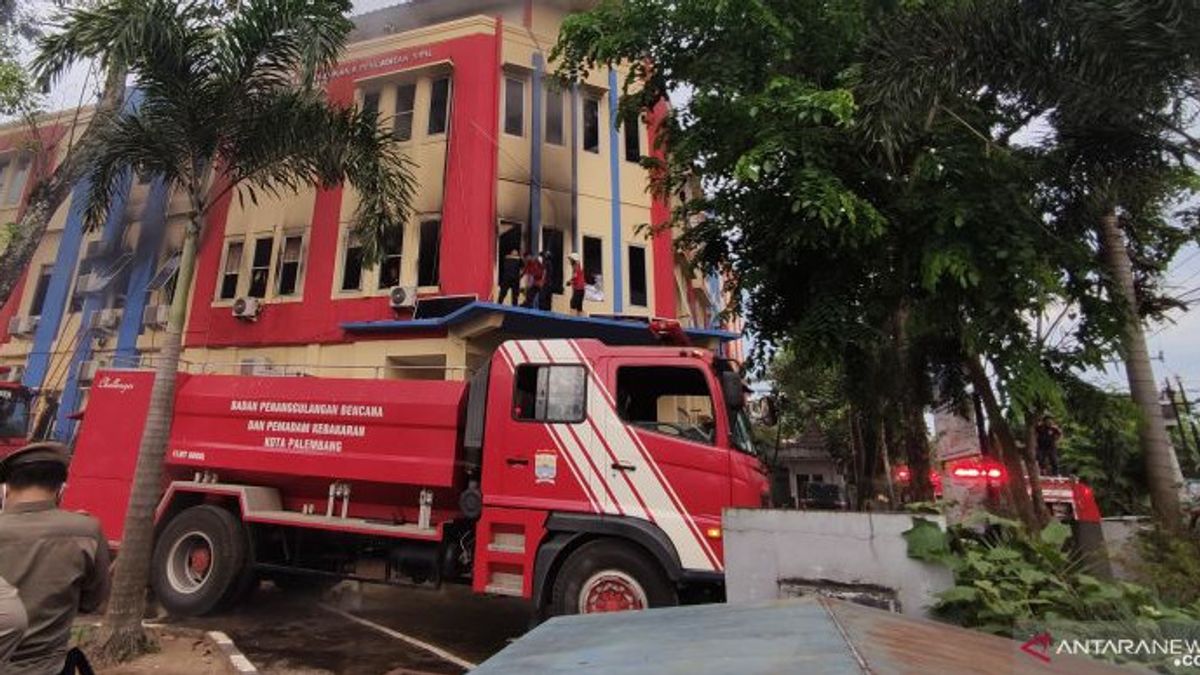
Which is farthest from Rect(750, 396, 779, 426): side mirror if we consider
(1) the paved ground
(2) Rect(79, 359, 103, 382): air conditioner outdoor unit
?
(2) Rect(79, 359, 103, 382): air conditioner outdoor unit

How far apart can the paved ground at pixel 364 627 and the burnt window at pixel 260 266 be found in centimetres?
797

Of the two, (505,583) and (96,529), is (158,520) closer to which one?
(505,583)

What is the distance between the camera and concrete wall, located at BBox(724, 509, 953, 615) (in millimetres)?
4457

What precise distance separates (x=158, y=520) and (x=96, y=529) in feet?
18.0

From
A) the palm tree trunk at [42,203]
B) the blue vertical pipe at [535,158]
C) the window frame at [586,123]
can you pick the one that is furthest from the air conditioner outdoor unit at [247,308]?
the window frame at [586,123]

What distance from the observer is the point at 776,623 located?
1.88 m

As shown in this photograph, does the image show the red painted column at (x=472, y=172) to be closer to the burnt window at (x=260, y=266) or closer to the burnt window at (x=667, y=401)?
the burnt window at (x=260, y=266)

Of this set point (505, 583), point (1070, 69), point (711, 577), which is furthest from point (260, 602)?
point (1070, 69)

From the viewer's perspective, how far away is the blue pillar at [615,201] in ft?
48.1

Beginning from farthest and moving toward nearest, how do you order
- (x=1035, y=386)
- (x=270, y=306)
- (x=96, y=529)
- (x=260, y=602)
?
(x=270, y=306) < (x=260, y=602) < (x=1035, y=386) < (x=96, y=529)

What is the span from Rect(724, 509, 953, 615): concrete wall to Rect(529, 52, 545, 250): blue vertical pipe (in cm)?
991

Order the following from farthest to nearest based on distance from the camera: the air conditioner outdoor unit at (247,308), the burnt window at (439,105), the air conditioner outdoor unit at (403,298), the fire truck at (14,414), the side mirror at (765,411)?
the burnt window at (439,105) → the air conditioner outdoor unit at (247,308) → the air conditioner outdoor unit at (403,298) → the fire truck at (14,414) → the side mirror at (765,411)

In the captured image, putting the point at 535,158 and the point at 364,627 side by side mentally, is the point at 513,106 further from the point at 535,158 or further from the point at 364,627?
the point at 364,627

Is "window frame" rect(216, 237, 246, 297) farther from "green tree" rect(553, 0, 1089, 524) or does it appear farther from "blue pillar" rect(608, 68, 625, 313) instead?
"green tree" rect(553, 0, 1089, 524)
